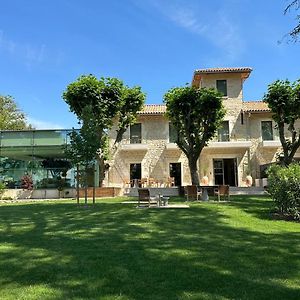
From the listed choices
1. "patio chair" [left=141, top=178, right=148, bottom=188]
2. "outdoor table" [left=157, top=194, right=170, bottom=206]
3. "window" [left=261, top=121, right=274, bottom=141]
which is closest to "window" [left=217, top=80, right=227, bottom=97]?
"window" [left=261, top=121, right=274, bottom=141]

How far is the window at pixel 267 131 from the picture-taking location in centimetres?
2883

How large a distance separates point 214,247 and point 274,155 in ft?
75.9

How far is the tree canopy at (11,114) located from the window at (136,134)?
81.1 ft

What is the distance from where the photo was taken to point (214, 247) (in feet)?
22.6

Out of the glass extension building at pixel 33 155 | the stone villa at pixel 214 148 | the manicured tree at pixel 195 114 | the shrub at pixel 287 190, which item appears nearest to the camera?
the shrub at pixel 287 190

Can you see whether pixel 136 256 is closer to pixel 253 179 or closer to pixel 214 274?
pixel 214 274

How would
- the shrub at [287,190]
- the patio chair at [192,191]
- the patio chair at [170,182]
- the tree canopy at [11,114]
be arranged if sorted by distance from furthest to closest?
the tree canopy at [11,114] < the patio chair at [170,182] < the patio chair at [192,191] < the shrub at [287,190]

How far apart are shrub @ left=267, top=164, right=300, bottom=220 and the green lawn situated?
37.8 inches

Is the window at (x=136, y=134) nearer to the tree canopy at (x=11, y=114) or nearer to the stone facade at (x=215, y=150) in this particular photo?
the stone facade at (x=215, y=150)

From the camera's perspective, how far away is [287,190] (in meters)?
11.2

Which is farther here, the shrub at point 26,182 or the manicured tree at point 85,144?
the shrub at point 26,182

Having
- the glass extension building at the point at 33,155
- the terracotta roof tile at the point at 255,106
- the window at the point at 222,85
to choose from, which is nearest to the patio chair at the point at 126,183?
the glass extension building at the point at 33,155

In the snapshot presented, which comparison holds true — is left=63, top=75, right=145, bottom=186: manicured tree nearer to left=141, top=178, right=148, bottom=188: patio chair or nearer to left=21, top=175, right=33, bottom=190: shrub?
left=141, top=178, right=148, bottom=188: patio chair

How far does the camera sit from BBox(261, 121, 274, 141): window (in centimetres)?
2883
